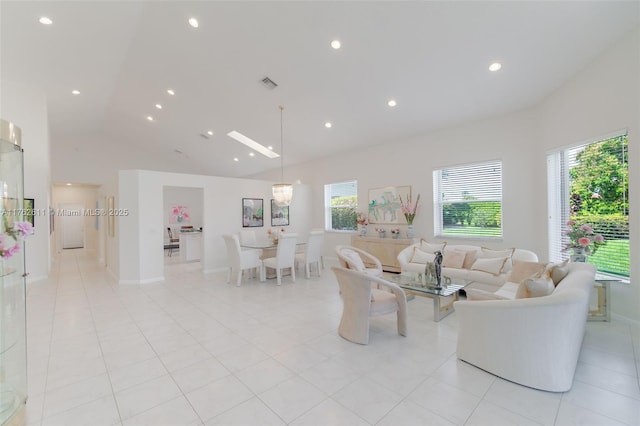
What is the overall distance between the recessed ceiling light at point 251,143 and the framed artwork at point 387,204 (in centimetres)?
348

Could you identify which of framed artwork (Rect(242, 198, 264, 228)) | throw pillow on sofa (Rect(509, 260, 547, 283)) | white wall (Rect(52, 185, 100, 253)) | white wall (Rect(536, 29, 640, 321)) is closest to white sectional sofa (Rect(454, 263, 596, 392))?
throw pillow on sofa (Rect(509, 260, 547, 283))

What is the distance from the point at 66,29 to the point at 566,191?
7.93 metres

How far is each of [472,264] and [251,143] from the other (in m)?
6.52

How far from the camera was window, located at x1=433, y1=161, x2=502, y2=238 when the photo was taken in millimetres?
5352

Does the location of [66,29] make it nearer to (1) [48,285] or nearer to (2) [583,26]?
(1) [48,285]

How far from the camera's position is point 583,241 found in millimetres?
3479

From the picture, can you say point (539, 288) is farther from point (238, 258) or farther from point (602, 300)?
point (238, 258)

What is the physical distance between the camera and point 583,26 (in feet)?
10.4

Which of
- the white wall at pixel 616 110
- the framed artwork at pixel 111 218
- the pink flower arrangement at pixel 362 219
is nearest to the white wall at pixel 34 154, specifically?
the framed artwork at pixel 111 218

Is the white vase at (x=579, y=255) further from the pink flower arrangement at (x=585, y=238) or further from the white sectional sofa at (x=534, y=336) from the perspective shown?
the white sectional sofa at (x=534, y=336)

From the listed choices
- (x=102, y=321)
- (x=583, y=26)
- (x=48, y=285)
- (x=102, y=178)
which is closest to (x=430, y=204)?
(x=583, y=26)

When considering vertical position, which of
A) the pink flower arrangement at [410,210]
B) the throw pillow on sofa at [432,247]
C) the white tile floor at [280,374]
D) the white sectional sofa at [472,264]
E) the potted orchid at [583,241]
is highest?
the pink flower arrangement at [410,210]

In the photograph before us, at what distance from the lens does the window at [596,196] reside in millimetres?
3447

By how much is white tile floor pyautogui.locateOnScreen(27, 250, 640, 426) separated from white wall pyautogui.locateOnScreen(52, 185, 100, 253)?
8554 mm
